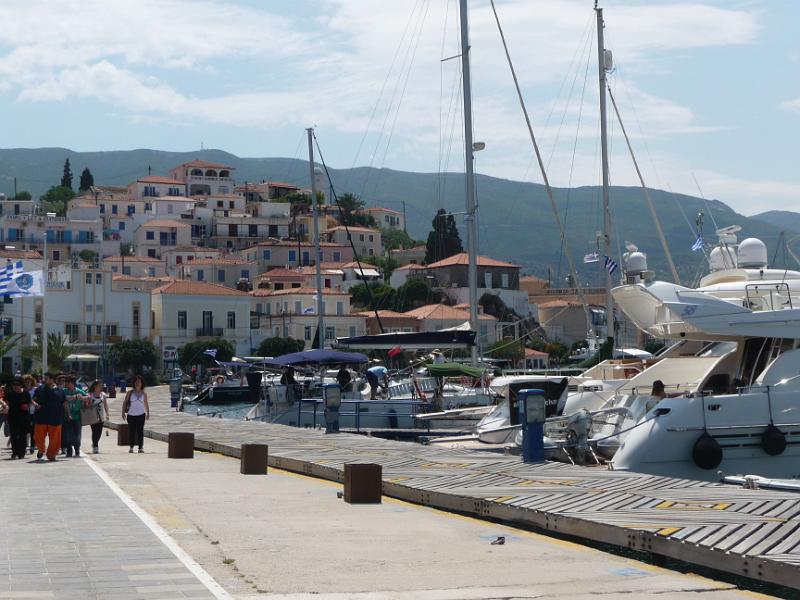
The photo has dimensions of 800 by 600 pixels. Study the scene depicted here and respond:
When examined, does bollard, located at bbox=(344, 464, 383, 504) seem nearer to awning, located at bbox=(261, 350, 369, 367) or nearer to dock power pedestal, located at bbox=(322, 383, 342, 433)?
dock power pedestal, located at bbox=(322, 383, 342, 433)

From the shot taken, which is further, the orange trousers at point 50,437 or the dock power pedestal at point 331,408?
the dock power pedestal at point 331,408

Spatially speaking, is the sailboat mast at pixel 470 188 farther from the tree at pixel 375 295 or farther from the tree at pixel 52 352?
the tree at pixel 375 295

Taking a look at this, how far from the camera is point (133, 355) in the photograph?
9550cm

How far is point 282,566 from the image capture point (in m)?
9.89

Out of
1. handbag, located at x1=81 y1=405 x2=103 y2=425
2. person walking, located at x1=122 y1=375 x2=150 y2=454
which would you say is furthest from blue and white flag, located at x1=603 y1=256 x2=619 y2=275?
handbag, located at x1=81 y1=405 x2=103 y2=425

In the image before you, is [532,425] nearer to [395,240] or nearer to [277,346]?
[277,346]

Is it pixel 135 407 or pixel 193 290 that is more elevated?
pixel 193 290

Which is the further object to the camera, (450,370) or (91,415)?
(450,370)

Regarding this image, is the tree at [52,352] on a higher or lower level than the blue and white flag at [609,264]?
lower

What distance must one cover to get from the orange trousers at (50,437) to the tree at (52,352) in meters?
70.4

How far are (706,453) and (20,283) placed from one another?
33077 mm

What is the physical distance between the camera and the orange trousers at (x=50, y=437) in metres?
20.5

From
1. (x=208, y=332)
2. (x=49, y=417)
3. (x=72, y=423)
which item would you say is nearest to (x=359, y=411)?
(x=72, y=423)

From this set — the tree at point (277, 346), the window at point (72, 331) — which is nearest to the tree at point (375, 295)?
the tree at point (277, 346)
